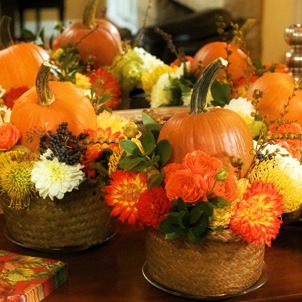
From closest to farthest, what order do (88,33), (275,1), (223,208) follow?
(223,208), (88,33), (275,1)

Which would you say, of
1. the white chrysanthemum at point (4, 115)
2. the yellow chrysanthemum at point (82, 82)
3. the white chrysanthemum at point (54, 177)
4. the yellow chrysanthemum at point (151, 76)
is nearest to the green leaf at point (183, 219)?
the white chrysanthemum at point (54, 177)

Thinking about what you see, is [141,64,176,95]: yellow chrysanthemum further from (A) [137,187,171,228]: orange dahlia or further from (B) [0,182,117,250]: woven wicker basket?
(A) [137,187,171,228]: orange dahlia

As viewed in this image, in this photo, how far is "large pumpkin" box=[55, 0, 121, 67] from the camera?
1744 millimetres

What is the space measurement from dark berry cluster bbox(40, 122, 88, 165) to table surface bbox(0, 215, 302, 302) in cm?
16

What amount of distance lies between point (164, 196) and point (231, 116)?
0.55 ft

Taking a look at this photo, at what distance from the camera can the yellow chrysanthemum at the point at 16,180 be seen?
1.10m

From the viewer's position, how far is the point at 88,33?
1734 mm

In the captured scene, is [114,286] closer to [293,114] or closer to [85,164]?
[85,164]

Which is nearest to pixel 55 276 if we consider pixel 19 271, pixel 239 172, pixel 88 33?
pixel 19 271

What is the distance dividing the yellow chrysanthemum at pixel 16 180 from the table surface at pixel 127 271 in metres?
0.10

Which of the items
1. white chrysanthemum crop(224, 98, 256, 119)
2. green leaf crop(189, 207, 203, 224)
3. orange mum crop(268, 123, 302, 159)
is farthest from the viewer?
white chrysanthemum crop(224, 98, 256, 119)

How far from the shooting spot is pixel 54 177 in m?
1.09

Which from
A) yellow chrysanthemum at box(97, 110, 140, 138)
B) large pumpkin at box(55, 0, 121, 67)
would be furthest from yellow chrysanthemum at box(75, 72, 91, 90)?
yellow chrysanthemum at box(97, 110, 140, 138)

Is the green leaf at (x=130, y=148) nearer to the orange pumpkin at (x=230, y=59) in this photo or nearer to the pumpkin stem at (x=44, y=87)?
the pumpkin stem at (x=44, y=87)
